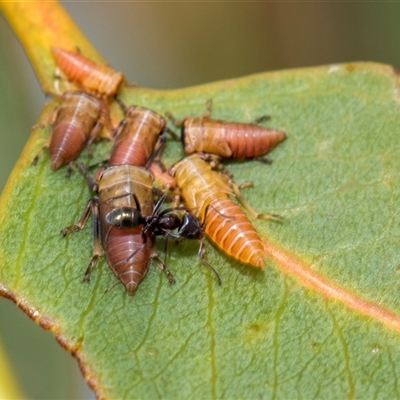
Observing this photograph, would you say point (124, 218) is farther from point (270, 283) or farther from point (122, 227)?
point (270, 283)

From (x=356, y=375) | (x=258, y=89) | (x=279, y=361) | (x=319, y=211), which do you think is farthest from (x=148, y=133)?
(x=356, y=375)

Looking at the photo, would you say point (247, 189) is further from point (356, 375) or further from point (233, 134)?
point (356, 375)

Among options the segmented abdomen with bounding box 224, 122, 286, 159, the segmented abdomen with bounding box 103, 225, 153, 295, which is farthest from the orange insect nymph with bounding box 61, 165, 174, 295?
the segmented abdomen with bounding box 224, 122, 286, 159

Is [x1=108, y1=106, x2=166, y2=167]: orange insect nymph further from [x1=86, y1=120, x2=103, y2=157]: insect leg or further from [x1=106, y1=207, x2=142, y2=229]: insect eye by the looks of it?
[x1=106, y1=207, x2=142, y2=229]: insect eye

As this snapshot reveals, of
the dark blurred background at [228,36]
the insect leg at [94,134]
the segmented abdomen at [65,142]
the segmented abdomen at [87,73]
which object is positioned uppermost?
the segmented abdomen at [87,73]

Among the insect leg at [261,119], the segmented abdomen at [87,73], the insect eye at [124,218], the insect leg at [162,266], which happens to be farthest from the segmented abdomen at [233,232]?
the segmented abdomen at [87,73]

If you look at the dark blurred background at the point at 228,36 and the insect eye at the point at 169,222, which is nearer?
the insect eye at the point at 169,222

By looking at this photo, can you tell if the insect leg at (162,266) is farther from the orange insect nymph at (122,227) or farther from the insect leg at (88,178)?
the insect leg at (88,178)
